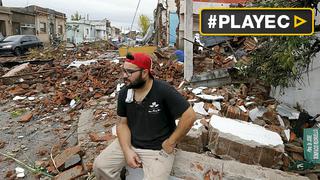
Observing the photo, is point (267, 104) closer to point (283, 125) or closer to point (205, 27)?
point (283, 125)

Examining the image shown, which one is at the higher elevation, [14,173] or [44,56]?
[44,56]

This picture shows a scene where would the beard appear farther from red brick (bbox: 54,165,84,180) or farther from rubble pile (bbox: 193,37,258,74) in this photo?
rubble pile (bbox: 193,37,258,74)

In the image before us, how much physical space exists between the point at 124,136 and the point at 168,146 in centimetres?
52

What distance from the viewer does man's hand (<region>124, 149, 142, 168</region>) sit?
3461 millimetres

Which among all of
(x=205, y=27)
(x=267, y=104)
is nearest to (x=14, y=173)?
(x=205, y=27)

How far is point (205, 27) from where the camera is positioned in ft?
7.04

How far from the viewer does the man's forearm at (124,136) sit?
3.55m

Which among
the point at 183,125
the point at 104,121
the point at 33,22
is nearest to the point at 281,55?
the point at 183,125

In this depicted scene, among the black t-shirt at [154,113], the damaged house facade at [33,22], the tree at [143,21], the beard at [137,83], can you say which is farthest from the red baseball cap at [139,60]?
the tree at [143,21]

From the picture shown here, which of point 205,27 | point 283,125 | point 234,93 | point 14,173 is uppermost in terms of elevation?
point 205,27

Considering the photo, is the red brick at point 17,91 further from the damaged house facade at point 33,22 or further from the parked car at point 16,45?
the damaged house facade at point 33,22

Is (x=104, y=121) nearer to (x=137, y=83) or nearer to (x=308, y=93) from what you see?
(x=137, y=83)

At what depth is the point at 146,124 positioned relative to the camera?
351cm

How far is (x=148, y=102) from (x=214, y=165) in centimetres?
118
